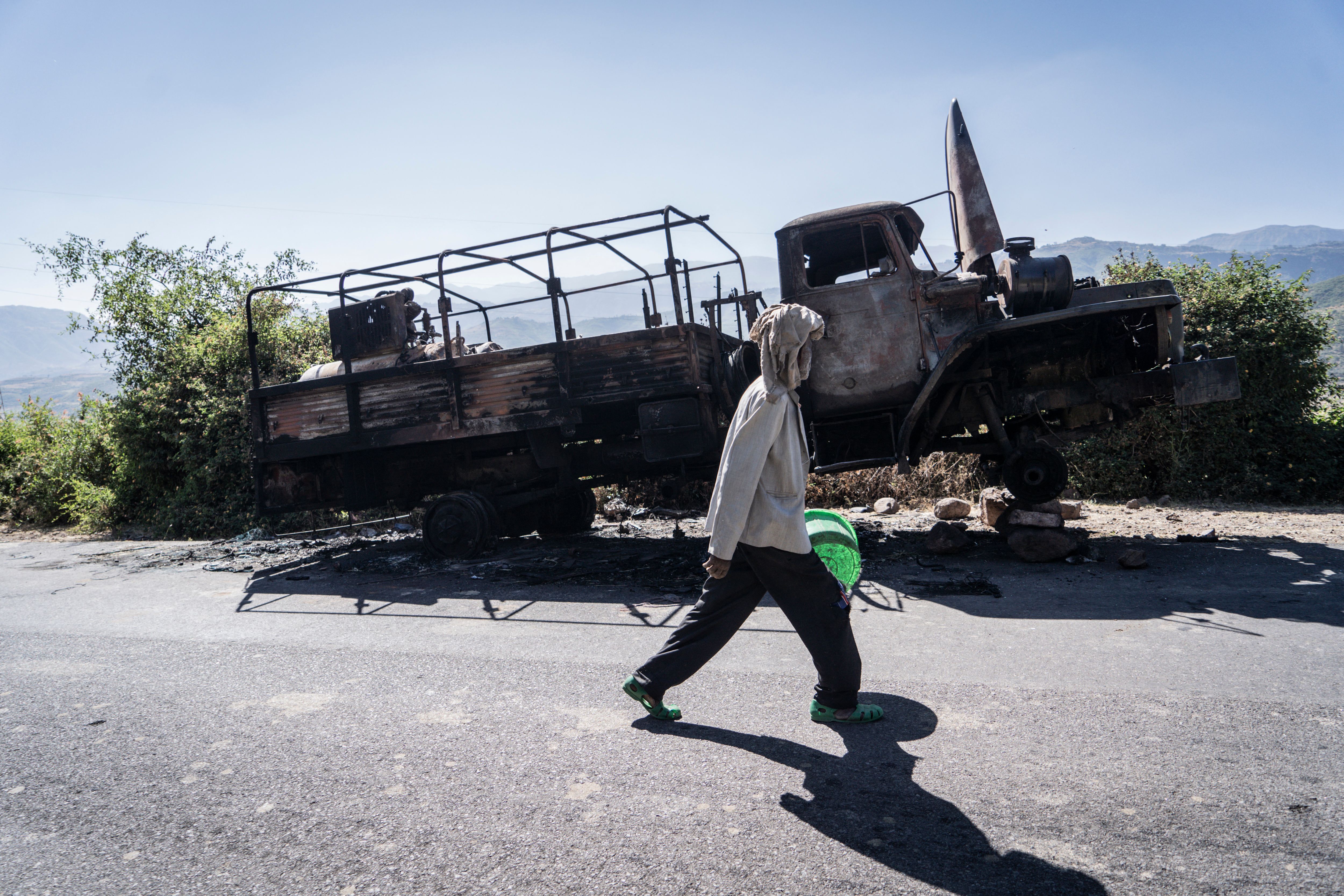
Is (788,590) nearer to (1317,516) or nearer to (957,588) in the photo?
(957,588)

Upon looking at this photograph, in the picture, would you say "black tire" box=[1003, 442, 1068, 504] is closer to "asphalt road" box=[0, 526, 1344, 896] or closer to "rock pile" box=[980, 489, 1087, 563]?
"rock pile" box=[980, 489, 1087, 563]

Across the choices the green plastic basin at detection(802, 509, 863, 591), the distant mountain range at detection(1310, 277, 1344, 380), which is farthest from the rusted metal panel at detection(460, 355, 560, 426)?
the distant mountain range at detection(1310, 277, 1344, 380)

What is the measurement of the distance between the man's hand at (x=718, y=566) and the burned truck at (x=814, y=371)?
11.5ft

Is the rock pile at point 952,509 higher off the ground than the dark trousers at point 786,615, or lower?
lower

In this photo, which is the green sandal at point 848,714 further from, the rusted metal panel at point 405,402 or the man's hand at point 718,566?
the rusted metal panel at point 405,402

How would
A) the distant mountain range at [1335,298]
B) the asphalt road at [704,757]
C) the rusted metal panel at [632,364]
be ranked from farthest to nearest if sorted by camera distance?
the distant mountain range at [1335,298], the rusted metal panel at [632,364], the asphalt road at [704,757]

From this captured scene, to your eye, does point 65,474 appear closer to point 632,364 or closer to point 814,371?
point 632,364

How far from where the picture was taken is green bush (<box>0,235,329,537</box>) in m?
11.5

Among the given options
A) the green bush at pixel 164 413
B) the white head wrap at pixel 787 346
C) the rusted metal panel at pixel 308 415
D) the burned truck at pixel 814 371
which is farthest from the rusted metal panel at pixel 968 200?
the green bush at pixel 164 413

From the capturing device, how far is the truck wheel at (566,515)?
29.3 feet

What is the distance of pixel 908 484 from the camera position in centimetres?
966

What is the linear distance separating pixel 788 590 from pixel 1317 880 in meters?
1.78

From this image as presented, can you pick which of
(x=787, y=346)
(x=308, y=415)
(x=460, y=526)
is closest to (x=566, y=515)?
(x=460, y=526)

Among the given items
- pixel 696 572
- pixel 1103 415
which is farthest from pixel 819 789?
pixel 1103 415
